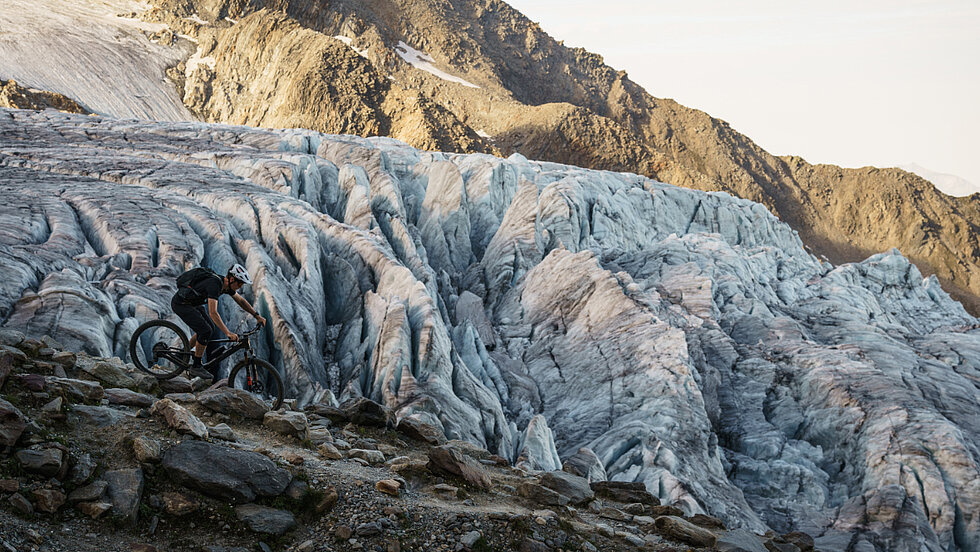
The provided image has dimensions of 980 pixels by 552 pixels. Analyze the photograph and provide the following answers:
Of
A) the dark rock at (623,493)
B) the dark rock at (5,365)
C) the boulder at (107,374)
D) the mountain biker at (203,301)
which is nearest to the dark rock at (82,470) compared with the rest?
the dark rock at (5,365)

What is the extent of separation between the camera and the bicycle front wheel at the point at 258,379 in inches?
505

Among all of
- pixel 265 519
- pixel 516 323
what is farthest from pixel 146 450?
pixel 516 323

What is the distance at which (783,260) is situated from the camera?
187 feet

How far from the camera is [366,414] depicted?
1406 centimetres

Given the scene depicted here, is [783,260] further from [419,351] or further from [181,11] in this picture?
[181,11]

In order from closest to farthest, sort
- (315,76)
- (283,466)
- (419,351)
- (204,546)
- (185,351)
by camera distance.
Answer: (204,546), (283,466), (185,351), (419,351), (315,76)

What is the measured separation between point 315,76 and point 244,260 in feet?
337

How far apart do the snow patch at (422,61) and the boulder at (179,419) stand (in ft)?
490

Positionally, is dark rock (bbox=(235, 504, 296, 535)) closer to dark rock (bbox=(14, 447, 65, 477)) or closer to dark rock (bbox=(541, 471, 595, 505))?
dark rock (bbox=(14, 447, 65, 477))

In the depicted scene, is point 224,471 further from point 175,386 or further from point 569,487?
point 569,487

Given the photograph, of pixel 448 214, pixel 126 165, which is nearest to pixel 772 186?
pixel 448 214

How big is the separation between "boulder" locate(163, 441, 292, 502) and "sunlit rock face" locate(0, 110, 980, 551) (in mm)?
8821

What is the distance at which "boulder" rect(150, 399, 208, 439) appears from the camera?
9.84 meters

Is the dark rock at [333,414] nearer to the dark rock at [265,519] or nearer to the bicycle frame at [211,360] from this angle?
the bicycle frame at [211,360]
